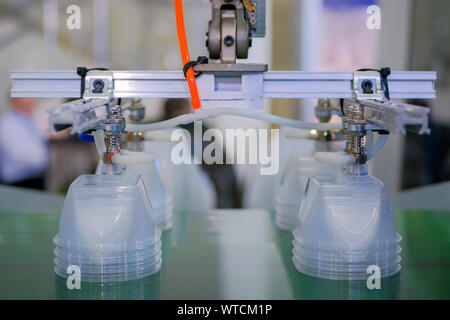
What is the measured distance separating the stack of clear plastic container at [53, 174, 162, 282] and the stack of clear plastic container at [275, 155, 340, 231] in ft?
1.36

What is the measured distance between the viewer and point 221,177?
2.00 meters

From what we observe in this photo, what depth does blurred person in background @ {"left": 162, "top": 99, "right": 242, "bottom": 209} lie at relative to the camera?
1972mm

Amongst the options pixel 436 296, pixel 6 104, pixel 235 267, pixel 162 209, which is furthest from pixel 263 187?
pixel 6 104

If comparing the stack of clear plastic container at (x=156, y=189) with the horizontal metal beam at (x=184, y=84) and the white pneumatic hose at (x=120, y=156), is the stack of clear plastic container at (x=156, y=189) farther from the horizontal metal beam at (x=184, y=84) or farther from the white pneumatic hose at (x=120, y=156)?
the horizontal metal beam at (x=184, y=84)

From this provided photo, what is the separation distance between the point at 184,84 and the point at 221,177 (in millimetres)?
1185

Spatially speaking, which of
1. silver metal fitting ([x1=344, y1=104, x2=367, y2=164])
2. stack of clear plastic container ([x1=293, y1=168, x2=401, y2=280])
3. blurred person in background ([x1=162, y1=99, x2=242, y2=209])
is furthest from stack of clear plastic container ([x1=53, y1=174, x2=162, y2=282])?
blurred person in background ([x1=162, y1=99, x2=242, y2=209])

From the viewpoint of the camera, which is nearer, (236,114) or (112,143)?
(112,143)

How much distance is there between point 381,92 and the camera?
84 cm

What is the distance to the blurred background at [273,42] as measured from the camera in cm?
190

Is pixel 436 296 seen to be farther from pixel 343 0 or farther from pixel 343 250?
pixel 343 0

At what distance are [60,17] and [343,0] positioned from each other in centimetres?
109

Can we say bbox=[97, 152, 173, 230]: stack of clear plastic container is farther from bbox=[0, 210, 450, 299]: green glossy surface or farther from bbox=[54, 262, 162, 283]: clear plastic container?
bbox=[54, 262, 162, 283]: clear plastic container

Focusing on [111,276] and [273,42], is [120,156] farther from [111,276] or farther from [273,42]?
[273,42]

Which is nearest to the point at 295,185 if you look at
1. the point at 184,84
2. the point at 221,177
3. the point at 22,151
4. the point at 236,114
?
the point at 236,114
